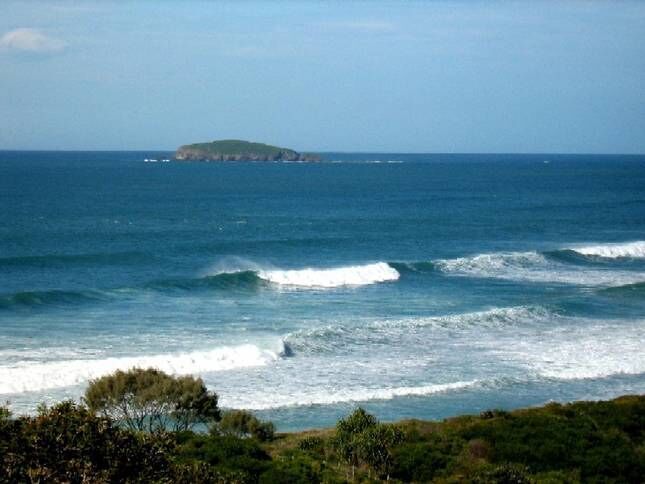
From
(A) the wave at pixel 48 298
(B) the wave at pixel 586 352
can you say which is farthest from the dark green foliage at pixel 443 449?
(A) the wave at pixel 48 298

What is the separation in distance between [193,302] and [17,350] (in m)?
12.2

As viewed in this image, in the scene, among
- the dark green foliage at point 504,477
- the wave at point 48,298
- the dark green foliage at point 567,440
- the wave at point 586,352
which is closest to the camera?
the dark green foliage at point 504,477

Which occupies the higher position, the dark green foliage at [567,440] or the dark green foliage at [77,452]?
the dark green foliage at [77,452]

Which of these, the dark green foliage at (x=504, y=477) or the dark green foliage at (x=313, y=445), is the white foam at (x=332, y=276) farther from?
the dark green foliage at (x=504, y=477)

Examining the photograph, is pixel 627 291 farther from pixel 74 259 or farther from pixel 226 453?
pixel 226 453

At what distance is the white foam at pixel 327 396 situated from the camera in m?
28.4

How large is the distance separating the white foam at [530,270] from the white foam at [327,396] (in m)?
24.0

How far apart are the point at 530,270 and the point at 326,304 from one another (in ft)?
55.9

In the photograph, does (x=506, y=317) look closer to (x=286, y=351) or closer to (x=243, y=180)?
(x=286, y=351)

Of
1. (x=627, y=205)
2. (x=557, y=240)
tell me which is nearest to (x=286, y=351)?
(x=557, y=240)

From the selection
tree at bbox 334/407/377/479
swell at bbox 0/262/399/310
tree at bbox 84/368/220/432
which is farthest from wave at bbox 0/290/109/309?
tree at bbox 334/407/377/479

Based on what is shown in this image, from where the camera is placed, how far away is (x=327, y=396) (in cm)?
2917

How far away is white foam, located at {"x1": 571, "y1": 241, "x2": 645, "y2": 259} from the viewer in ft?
210

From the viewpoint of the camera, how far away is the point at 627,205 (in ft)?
340
